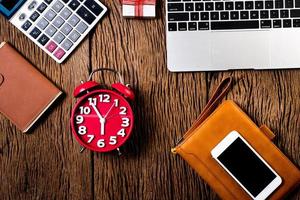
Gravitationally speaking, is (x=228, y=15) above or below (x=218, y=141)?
above

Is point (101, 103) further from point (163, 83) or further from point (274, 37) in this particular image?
point (274, 37)

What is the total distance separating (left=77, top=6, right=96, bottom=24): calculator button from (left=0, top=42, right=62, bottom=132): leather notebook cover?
0.43 feet

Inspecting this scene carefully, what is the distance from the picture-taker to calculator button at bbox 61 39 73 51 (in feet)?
2.90

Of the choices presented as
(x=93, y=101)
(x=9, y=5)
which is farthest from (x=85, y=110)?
(x=9, y=5)

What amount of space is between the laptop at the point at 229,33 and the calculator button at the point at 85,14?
14 cm

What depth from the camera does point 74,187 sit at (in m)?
0.90

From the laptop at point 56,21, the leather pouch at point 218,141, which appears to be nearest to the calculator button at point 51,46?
the laptop at point 56,21

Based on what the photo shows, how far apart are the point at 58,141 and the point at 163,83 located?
0.22 metres

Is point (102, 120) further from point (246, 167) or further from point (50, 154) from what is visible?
point (246, 167)

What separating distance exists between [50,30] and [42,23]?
2cm

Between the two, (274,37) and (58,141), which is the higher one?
(58,141)

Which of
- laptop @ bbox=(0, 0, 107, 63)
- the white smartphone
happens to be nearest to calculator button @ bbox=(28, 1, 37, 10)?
laptop @ bbox=(0, 0, 107, 63)

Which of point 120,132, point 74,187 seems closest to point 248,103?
point 120,132

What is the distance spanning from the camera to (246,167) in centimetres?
86
